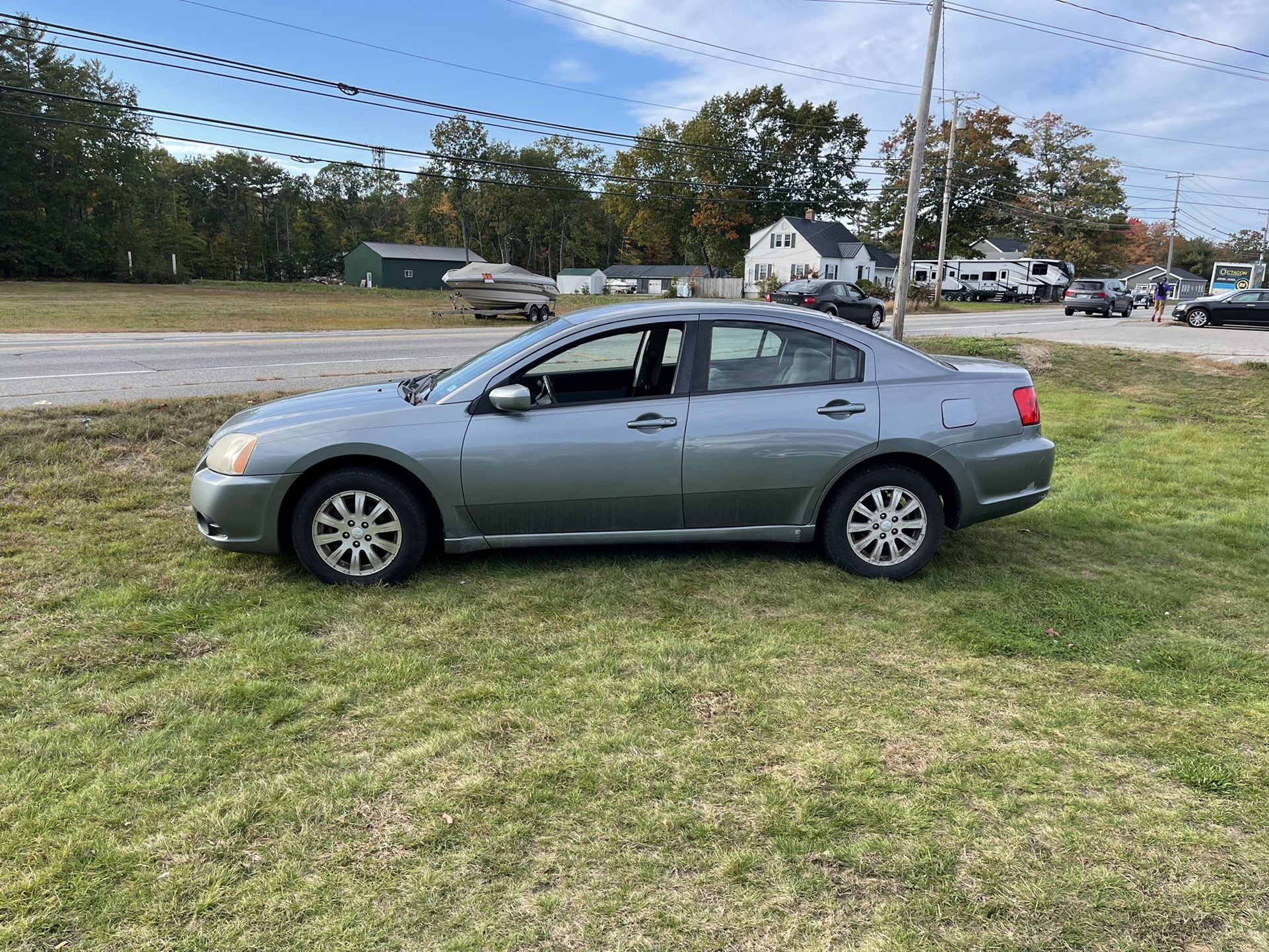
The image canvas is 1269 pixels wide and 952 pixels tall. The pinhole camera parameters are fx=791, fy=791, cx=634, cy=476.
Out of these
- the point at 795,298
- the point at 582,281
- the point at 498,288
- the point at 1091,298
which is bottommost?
the point at 498,288

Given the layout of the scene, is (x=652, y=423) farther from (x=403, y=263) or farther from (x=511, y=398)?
(x=403, y=263)

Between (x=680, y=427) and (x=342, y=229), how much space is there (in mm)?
90744

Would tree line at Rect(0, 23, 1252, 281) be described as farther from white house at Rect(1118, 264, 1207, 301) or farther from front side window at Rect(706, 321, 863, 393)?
front side window at Rect(706, 321, 863, 393)

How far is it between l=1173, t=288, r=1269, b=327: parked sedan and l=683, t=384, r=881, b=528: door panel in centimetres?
3141

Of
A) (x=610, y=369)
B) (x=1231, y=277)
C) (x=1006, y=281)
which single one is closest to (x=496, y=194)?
(x=1006, y=281)

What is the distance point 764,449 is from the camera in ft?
14.3

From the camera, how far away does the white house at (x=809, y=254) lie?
60031 millimetres

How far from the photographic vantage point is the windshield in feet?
14.6

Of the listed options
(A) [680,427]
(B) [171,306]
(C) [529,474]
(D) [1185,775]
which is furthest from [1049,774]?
(B) [171,306]

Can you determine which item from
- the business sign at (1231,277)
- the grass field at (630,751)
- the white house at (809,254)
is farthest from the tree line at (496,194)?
the grass field at (630,751)

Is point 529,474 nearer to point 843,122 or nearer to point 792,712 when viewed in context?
point 792,712

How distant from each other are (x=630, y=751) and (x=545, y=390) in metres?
2.58

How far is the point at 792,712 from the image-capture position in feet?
10.2

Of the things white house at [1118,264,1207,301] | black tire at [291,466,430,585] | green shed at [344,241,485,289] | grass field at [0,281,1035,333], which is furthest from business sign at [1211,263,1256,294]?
black tire at [291,466,430,585]
